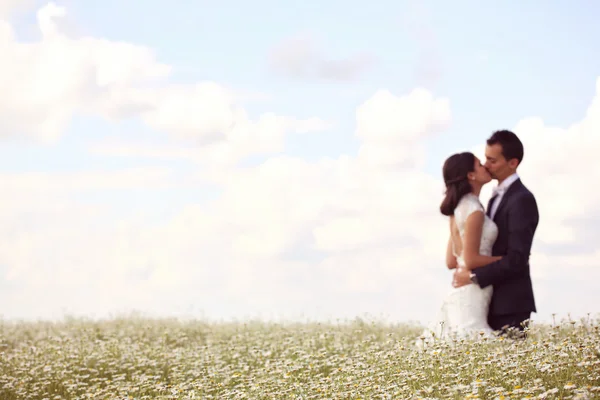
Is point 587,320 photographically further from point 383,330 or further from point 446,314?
point 383,330

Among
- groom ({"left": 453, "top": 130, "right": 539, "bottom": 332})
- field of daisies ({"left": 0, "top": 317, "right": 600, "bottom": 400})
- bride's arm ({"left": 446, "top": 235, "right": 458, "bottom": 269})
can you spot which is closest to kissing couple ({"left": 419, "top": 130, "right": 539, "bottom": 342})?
groom ({"left": 453, "top": 130, "right": 539, "bottom": 332})

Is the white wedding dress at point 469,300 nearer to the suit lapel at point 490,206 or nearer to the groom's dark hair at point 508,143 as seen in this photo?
the suit lapel at point 490,206

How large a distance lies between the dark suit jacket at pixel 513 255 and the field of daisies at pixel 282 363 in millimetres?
557

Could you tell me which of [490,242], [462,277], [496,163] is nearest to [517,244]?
[490,242]

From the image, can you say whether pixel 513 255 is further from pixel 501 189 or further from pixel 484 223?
pixel 501 189

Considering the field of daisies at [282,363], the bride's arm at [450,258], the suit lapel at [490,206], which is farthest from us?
A: the bride's arm at [450,258]

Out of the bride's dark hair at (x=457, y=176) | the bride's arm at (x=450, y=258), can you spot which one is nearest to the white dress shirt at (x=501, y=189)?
the bride's dark hair at (x=457, y=176)

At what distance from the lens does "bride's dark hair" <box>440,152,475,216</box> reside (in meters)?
8.53

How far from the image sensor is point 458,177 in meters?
8.59

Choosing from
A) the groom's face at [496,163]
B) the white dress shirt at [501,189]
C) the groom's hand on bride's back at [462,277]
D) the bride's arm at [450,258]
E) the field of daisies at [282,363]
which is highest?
the groom's face at [496,163]

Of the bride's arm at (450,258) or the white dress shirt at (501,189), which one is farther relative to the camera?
the bride's arm at (450,258)

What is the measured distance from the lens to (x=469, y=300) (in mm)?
8586

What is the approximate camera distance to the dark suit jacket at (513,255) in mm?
8172

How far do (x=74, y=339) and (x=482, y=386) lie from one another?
883 centimetres
